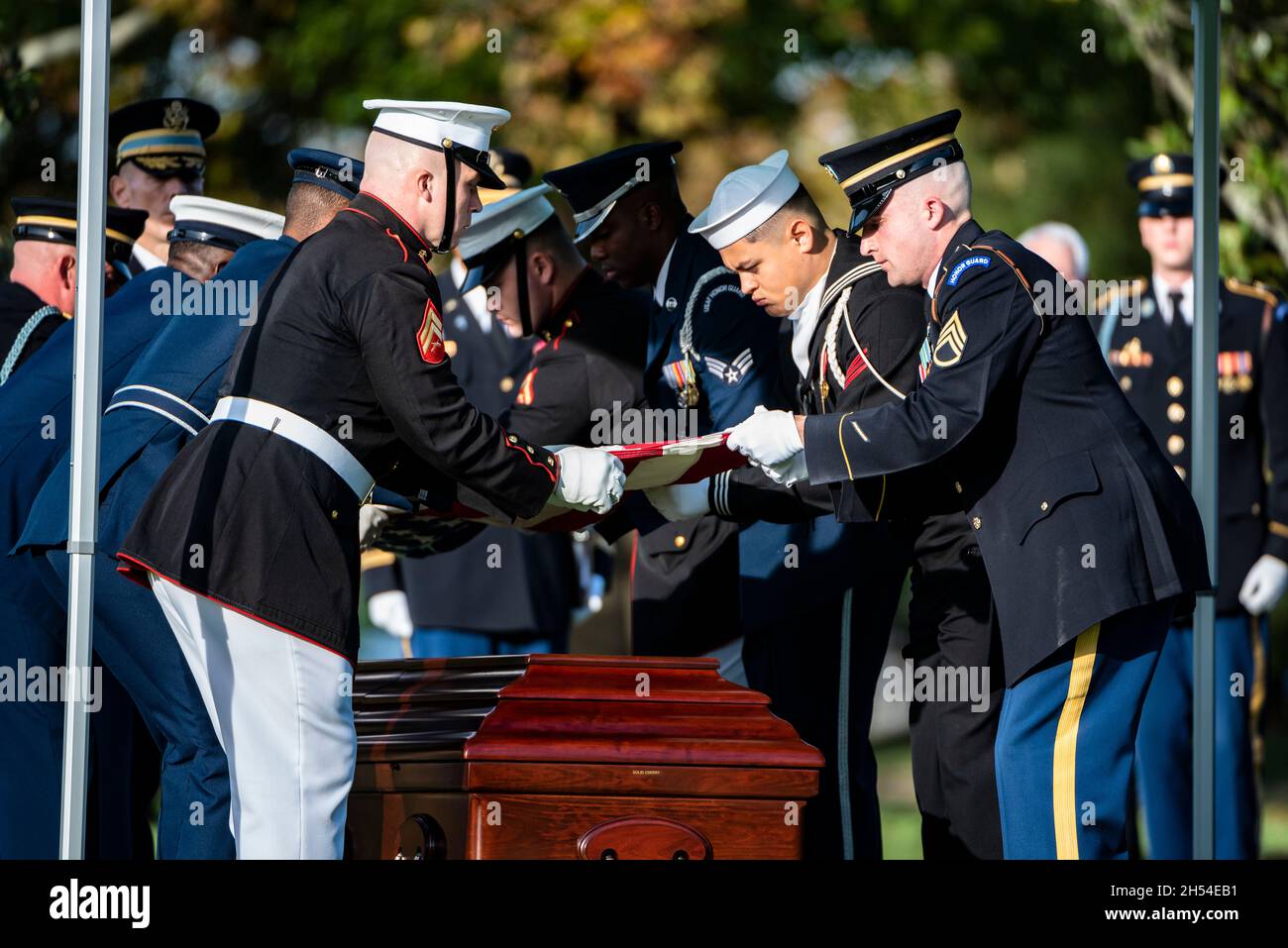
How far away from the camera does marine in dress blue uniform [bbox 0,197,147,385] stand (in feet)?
20.7

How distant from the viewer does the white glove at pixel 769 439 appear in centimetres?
494

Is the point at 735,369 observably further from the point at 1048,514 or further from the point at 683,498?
the point at 1048,514

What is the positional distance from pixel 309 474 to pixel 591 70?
9927 millimetres

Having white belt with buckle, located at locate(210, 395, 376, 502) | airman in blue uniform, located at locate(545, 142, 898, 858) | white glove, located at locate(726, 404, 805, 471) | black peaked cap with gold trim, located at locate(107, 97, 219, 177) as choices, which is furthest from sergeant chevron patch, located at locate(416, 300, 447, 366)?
black peaked cap with gold trim, located at locate(107, 97, 219, 177)

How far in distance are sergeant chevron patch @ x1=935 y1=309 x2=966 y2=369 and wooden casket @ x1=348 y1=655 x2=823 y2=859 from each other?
35.9 inches

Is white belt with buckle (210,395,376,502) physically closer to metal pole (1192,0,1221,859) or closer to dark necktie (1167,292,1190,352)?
metal pole (1192,0,1221,859)

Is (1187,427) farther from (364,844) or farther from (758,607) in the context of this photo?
(364,844)

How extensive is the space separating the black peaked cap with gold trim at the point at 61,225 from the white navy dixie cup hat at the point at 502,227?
104 centimetres

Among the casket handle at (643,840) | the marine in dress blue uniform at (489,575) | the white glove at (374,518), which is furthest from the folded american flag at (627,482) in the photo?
the marine in dress blue uniform at (489,575)

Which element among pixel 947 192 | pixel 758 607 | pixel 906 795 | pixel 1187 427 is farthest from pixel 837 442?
pixel 906 795

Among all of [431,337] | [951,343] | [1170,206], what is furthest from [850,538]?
[1170,206]

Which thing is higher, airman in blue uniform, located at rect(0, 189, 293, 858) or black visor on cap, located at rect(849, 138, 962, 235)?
black visor on cap, located at rect(849, 138, 962, 235)

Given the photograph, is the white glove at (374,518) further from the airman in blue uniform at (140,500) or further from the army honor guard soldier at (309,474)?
the army honor guard soldier at (309,474)

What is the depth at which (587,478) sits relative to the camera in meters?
4.96
